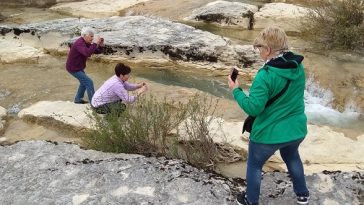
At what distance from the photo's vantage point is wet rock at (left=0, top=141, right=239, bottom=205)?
12.7ft

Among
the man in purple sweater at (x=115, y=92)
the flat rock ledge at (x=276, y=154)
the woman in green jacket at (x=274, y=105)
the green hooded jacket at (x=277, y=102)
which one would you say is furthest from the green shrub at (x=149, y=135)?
the green hooded jacket at (x=277, y=102)

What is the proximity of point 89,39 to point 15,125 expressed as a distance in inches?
61.0

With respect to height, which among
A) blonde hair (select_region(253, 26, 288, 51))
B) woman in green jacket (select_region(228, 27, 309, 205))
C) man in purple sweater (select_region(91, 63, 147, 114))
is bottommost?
man in purple sweater (select_region(91, 63, 147, 114))

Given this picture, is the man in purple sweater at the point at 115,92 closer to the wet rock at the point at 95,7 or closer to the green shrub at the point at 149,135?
the green shrub at the point at 149,135

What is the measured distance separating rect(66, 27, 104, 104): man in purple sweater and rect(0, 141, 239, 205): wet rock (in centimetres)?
223

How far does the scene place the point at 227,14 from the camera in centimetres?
1197

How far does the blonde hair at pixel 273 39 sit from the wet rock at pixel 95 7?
36.5ft

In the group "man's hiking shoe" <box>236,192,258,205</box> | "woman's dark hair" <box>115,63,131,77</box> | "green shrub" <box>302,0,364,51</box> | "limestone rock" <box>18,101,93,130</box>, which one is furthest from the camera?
"green shrub" <box>302,0,364,51</box>

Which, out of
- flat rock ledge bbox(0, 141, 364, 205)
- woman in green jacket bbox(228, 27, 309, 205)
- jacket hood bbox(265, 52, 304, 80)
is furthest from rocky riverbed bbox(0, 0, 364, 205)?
jacket hood bbox(265, 52, 304, 80)

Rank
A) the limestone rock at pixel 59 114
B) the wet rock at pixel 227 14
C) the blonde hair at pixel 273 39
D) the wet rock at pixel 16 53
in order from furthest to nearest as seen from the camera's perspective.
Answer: the wet rock at pixel 227 14 → the wet rock at pixel 16 53 → the limestone rock at pixel 59 114 → the blonde hair at pixel 273 39

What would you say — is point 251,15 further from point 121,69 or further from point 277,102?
point 277,102

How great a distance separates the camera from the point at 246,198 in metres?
3.67

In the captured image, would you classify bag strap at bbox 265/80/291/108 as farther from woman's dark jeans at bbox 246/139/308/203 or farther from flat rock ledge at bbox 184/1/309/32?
flat rock ledge at bbox 184/1/309/32

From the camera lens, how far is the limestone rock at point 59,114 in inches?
242
